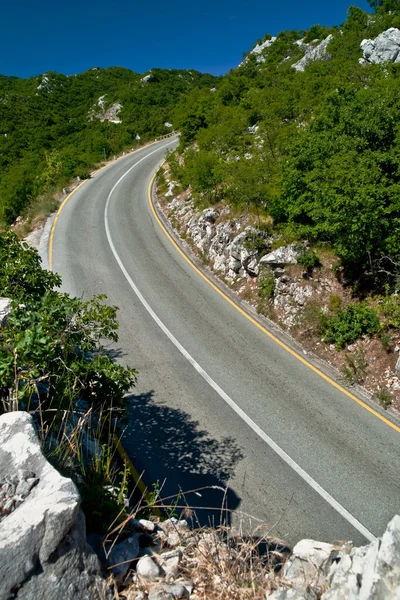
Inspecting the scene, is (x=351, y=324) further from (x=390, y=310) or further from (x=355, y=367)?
(x=355, y=367)

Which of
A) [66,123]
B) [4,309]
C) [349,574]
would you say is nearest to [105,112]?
[66,123]

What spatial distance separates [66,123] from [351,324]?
179 feet

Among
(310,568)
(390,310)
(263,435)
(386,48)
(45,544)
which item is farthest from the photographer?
(386,48)

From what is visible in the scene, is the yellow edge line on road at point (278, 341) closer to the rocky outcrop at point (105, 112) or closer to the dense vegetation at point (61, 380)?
the dense vegetation at point (61, 380)

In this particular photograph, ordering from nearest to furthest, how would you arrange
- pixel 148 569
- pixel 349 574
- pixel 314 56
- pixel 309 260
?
pixel 349 574 → pixel 148 569 → pixel 309 260 → pixel 314 56

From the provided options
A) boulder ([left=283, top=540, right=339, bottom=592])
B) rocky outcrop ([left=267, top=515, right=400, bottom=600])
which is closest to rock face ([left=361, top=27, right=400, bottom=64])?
boulder ([left=283, top=540, right=339, bottom=592])

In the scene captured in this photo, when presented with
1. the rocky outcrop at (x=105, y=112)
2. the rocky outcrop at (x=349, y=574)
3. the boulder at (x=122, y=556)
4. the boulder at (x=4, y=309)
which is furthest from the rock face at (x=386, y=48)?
the rocky outcrop at (x=105, y=112)

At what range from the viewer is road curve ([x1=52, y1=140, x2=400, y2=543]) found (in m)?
7.77

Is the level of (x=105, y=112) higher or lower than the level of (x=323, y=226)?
higher

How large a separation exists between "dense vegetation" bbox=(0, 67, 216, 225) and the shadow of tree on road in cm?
2435

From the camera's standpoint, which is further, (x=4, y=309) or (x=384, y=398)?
(x=384, y=398)

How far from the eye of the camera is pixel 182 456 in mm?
8617

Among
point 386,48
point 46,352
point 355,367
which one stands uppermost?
point 386,48

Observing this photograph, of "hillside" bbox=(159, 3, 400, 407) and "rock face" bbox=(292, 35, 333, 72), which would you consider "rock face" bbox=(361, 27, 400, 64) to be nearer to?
"rock face" bbox=(292, 35, 333, 72)
